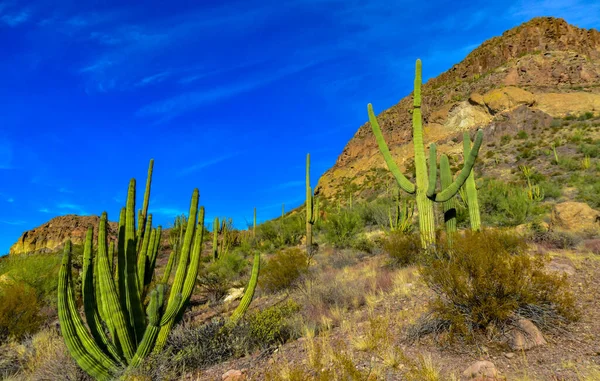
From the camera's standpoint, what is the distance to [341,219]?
771 inches

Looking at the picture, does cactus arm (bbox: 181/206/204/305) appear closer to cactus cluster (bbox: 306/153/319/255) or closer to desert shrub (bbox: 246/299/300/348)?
desert shrub (bbox: 246/299/300/348)

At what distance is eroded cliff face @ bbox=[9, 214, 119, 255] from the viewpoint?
37875 mm

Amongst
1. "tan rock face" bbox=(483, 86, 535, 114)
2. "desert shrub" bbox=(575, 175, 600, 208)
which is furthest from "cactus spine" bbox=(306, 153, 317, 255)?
"tan rock face" bbox=(483, 86, 535, 114)

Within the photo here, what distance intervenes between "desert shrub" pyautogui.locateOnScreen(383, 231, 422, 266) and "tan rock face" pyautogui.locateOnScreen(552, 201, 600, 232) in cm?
637

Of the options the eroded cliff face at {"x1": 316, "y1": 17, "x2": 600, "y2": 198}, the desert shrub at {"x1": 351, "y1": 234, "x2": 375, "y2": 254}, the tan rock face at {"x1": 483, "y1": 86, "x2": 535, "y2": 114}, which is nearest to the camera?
the desert shrub at {"x1": 351, "y1": 234, "x2": 375, "y2": 254}

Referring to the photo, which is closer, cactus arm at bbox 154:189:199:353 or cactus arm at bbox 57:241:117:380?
cactus arm at bbox 57:241:117:380

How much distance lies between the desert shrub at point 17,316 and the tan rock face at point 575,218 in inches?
640

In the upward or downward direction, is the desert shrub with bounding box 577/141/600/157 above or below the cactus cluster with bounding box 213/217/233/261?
above

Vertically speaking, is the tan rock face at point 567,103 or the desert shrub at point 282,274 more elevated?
the tan rock face at point 567,103

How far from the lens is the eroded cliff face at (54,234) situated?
1491 inches

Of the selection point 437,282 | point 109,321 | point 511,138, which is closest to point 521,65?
point 511,138

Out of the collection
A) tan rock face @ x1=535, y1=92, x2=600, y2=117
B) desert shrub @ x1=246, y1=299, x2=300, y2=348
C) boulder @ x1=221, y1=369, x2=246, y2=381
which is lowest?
boulder @ x1=221, y1=369, x2=246, y2=381

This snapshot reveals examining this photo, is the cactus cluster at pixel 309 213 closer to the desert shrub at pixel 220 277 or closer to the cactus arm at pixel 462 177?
the desert shrub at pixel 220 277

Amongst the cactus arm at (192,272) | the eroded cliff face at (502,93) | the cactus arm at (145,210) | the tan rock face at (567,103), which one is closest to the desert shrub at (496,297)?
the cactus arm at (192,272)
